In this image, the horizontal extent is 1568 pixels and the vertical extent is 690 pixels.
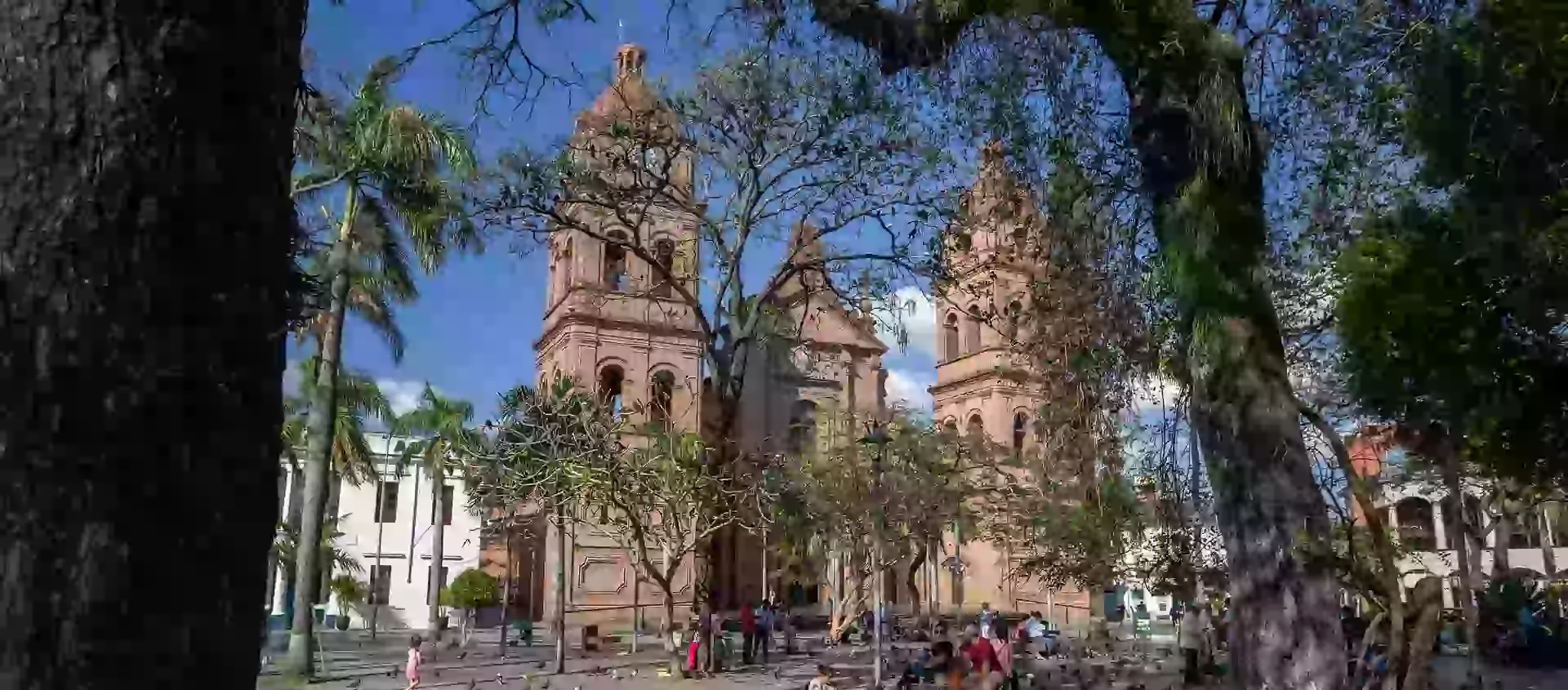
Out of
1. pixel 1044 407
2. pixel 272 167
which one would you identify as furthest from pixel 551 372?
pixel 272 167

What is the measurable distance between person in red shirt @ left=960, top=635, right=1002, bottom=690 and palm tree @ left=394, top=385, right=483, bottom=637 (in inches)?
636

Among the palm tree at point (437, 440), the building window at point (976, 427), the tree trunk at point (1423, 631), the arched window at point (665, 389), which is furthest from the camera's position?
the arched window at point (665, 389)

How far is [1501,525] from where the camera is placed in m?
26.1

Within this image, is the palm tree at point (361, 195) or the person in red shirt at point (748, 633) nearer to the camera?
the palm tree at point (361, 195)

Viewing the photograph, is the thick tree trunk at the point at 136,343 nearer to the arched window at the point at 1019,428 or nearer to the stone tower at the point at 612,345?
the stone tower at the point at 612,345

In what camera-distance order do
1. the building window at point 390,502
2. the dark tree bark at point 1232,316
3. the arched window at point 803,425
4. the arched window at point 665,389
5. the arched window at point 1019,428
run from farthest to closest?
the building window at point 390,502 → the arched window at point 665,389 → the arched window at point 1019,428 → the arched window at point 803,425 → the dark tree bark at point 1232,316

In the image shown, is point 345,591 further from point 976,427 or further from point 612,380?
point 976,427

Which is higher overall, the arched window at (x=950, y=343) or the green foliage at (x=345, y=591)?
the arched window at (x=950, y=343)

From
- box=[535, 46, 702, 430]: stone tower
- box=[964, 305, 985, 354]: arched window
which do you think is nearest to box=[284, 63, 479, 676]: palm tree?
box=[535, 46, 702, 430]: stone tower

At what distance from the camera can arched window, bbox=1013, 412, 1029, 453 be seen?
105 feet

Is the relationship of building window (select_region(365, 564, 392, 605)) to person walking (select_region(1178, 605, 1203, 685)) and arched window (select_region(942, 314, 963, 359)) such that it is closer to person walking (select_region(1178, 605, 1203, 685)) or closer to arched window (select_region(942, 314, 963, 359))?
arched window (select_region(942, 314, 963, 359))

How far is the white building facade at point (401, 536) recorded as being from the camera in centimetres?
3997

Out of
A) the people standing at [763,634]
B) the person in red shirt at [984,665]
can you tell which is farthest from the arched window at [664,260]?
the person in red shirt at [984,665]

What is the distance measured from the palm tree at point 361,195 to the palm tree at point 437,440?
875cm
